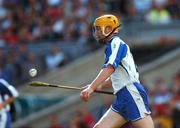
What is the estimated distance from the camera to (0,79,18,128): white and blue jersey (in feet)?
49.2

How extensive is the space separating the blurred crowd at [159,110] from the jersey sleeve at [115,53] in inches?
234

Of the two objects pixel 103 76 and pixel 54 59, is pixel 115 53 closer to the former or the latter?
pixel 103 76

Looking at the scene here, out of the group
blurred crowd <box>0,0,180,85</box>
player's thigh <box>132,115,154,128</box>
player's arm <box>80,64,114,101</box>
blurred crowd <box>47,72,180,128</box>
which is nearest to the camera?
player's arm <box>80,64,114,101</box>

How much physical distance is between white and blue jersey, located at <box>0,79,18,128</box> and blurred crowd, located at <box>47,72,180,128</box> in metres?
3.17

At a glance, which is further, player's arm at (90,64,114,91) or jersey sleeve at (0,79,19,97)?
jersey sleeve at (0,79,19,97)

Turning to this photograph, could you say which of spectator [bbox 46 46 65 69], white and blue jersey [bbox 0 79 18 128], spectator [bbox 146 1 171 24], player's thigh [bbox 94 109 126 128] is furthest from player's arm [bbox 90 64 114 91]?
spectator [bbox 146 1 171 24]

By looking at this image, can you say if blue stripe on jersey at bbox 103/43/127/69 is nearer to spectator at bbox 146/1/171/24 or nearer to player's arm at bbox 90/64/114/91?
player's arm at bbox 90/64/114/91

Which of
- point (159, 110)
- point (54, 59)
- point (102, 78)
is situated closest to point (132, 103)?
point (102, 78)

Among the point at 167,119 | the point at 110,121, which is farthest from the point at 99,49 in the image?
the point at 110,121

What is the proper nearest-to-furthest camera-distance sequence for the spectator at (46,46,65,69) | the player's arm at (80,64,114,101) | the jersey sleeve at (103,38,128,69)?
1. the player's arm at (80,64,114,101)
2. the jersey sleeve at (103,38,128,69)
3. the spectator at (46,46,65,69)

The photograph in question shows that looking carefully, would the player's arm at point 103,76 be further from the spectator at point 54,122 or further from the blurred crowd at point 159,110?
the spectator at point 54,122

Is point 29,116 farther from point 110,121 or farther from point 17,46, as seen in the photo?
point 110,121

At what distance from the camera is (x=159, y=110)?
18734 mm

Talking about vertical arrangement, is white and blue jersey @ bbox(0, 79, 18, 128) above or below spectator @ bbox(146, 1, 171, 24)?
above
